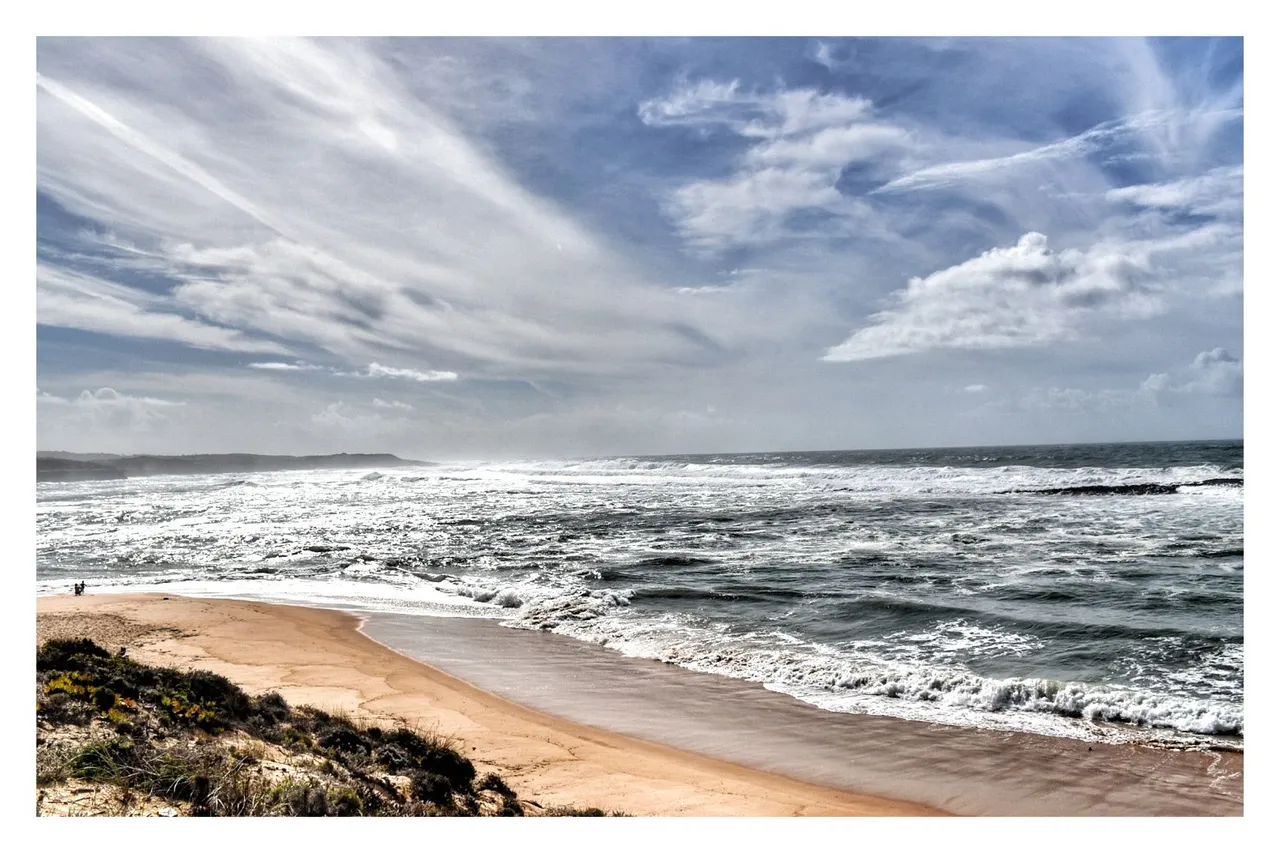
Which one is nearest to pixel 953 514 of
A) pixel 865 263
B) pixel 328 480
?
pixel 865 263

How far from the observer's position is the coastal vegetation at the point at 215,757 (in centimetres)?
356

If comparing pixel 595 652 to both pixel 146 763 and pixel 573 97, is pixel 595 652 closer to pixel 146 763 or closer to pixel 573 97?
pixel 146 763

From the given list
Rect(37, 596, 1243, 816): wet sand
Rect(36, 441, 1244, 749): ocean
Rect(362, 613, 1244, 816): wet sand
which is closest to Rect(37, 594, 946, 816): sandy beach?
Rect(37, 596, 1243, 816): wet sand

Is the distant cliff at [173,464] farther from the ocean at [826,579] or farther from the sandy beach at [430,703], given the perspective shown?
the sandy beach at [430,703]

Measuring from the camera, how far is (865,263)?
8.13 meters

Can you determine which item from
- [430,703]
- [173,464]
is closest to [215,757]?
[430,703]

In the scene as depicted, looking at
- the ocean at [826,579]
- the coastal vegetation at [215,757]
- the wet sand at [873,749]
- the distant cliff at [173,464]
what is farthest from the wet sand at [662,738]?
the distant cliff at [173,464]

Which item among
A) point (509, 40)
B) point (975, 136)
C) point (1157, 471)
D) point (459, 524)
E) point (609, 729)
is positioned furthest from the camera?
point (1157, 471)

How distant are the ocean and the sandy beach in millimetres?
1820

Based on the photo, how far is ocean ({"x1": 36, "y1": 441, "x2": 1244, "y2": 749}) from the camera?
23.0 feet

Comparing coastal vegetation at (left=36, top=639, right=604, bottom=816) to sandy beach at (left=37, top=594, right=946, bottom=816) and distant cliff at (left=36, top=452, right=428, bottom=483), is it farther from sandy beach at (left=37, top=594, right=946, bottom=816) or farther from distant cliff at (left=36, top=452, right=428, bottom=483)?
distant cliff at (left=36, top=452, right=428, bottom=483)

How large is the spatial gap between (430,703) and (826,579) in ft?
27.1

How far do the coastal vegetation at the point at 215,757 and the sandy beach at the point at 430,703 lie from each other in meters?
0.47
